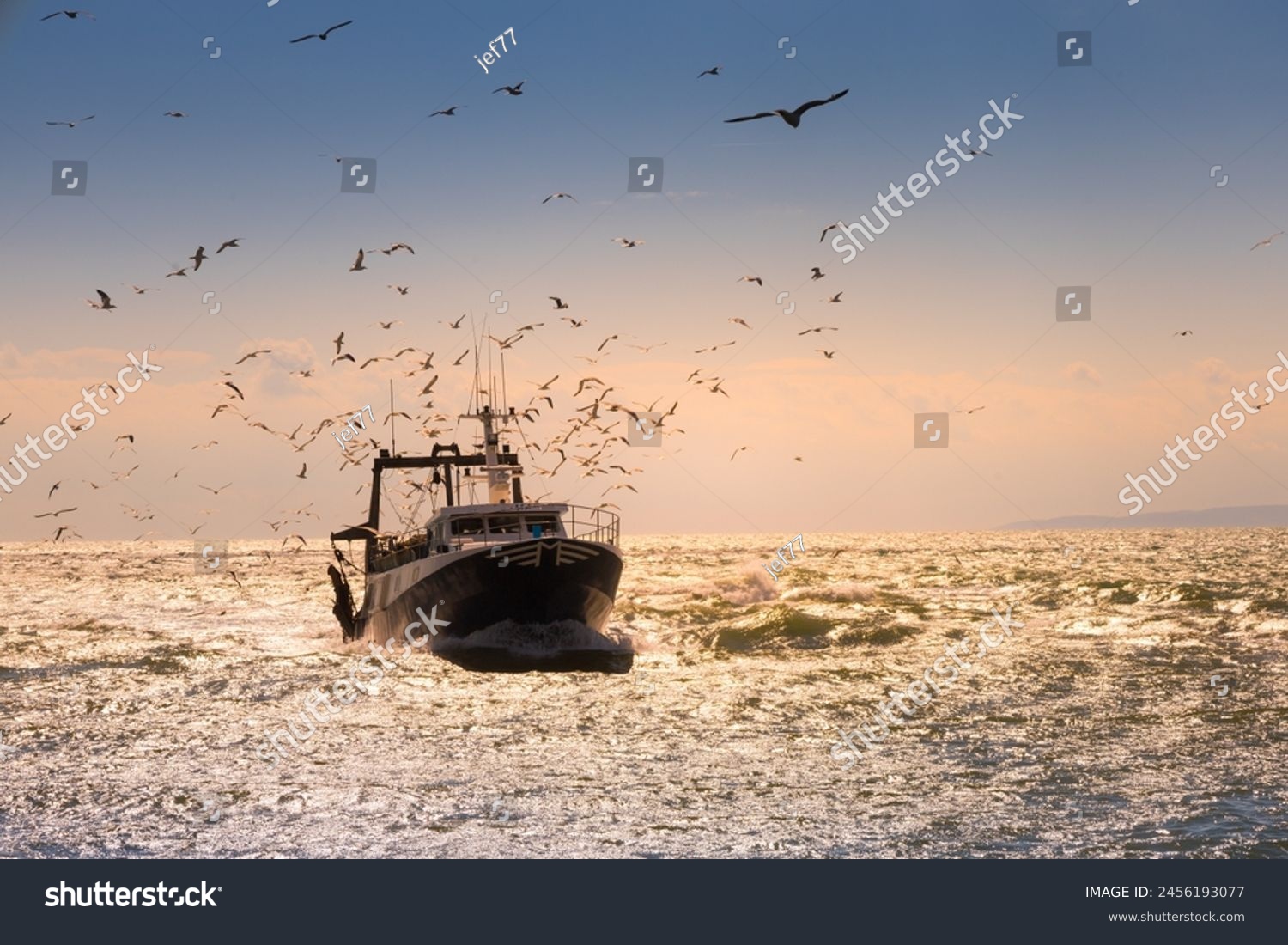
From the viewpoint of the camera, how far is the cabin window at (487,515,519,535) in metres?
39.0

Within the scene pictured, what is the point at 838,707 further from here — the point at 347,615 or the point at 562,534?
the point at 347,615

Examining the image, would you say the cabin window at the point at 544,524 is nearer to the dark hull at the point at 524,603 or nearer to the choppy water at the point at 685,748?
the dark hull at the point at 524,603

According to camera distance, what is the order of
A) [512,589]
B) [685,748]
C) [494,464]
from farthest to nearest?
1. [494,464]
2. [512,589]
3. [685,748]

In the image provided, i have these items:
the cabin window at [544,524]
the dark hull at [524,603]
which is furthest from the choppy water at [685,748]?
the cabin window at [544,524]

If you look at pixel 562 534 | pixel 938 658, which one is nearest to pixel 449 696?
pixel 562 534

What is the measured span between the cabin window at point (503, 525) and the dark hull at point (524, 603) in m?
2.65

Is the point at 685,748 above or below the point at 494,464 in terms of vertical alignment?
below

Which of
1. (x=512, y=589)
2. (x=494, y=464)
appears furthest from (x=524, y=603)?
(x=494, y=464)

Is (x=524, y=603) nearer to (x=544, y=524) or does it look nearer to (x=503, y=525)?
(x=544, y=524)

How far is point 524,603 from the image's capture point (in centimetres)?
3656

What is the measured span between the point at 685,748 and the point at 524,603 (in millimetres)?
16053

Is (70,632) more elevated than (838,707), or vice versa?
(70,632)

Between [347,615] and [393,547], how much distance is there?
14.9 feet
